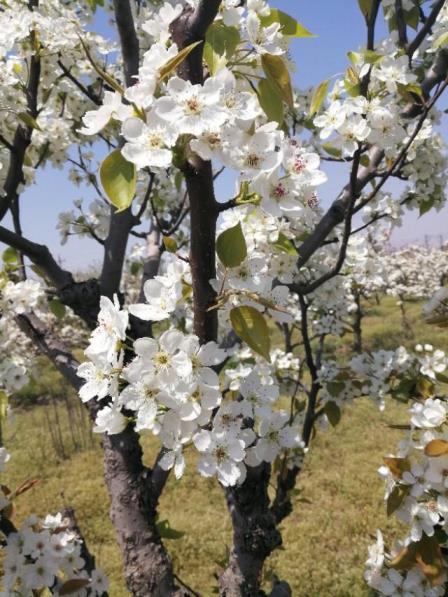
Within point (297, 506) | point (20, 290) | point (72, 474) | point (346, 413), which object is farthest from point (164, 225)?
point (346, 413)

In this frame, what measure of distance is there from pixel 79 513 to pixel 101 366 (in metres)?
5.73

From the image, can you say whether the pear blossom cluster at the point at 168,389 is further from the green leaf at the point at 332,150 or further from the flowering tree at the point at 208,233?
the green leaf at the point at 332,150

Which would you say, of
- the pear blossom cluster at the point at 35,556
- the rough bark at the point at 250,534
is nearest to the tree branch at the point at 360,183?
the rough bark at the point at 250,534

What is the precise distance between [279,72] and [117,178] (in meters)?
0.36

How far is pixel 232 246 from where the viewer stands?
1.01 m

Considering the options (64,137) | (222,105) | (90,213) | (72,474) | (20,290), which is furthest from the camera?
(72,474)

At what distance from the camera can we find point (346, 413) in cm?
865

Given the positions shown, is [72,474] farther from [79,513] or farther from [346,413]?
[346,413]

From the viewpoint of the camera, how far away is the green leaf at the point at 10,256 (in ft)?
8.34

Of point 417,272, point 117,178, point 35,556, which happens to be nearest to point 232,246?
point 117,178

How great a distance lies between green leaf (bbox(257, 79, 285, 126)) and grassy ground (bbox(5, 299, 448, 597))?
321cm

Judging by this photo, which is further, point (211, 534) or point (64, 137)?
point (211, 534)

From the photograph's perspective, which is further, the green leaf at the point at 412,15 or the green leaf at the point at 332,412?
the green leaf at the point at 332,412

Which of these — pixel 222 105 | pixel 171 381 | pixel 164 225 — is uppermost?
pixel 164 225
